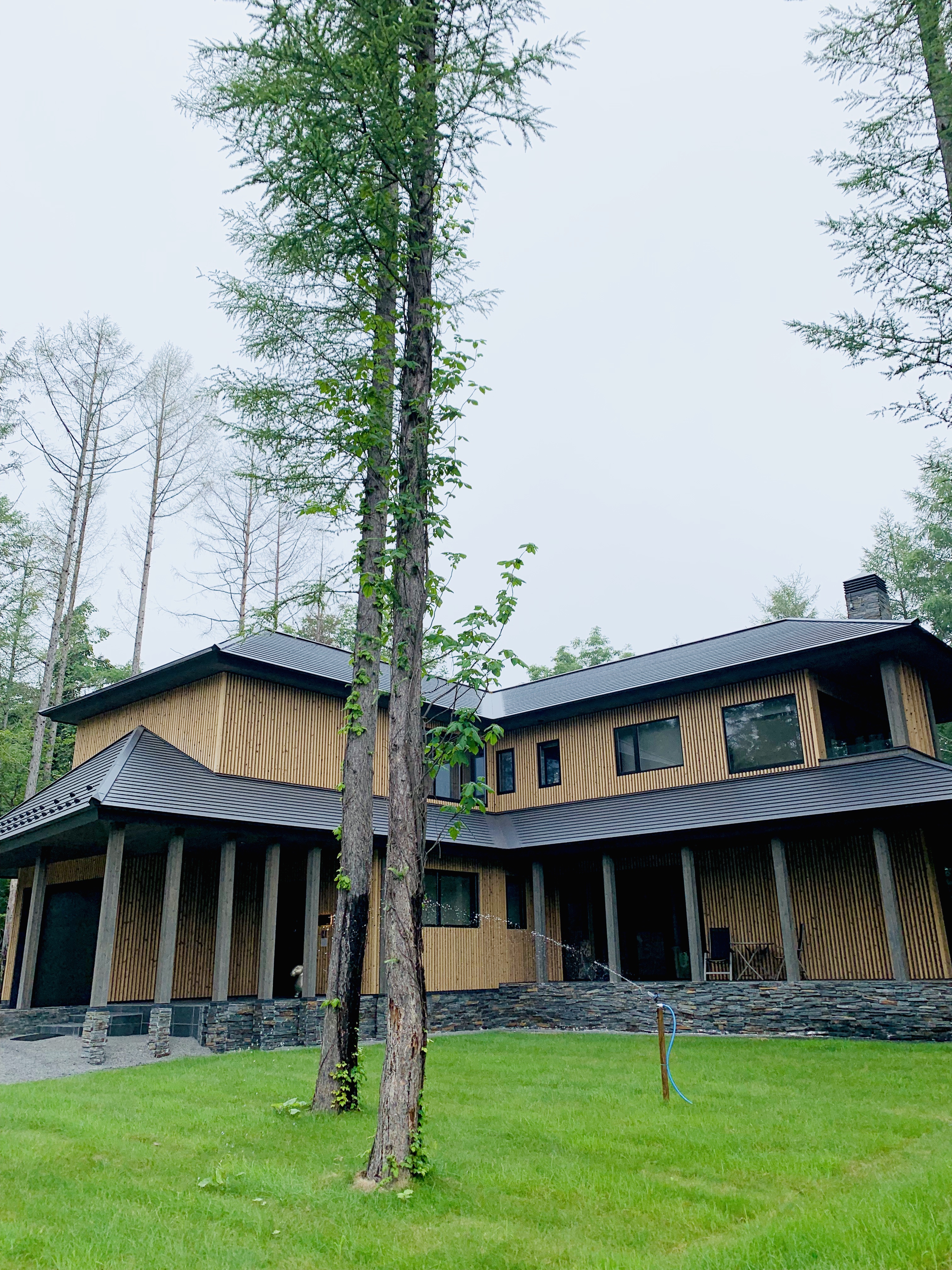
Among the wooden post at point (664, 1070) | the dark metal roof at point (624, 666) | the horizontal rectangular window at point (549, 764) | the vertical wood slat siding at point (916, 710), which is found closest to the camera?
the wooden post at point (664, 1070)

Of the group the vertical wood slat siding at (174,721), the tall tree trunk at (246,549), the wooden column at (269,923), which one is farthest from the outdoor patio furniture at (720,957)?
the tall tree trunk at (246,549)

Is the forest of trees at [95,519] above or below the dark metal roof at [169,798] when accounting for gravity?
above

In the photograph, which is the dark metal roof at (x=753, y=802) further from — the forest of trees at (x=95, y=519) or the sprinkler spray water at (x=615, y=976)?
the forest of trees at (x=95, y=519)

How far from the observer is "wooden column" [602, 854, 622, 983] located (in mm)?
15578

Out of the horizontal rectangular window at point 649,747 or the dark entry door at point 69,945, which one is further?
the horizontal rectangular window at point 649,747

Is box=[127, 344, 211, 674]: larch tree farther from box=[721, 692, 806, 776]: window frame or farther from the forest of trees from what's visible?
box=[721, 692, 806, 776]: window frame

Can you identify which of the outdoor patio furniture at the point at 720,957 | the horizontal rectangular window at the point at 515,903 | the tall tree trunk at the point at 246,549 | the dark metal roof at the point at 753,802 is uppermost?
the tall tree trunk at the point at 246,549

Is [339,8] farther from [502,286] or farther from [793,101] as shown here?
[793,101]

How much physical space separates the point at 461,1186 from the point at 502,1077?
4.62m

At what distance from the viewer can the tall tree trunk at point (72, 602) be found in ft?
74.2

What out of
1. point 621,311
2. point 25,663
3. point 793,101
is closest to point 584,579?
point 621,311

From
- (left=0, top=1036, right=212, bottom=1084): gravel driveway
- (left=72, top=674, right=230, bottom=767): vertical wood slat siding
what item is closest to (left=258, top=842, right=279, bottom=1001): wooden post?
(left=0, top=1036, right=212, bottom=1084): gravel driveway

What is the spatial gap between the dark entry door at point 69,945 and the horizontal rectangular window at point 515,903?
25.1ft

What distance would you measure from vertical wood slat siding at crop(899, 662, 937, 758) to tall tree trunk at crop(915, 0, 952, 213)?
8018mm
